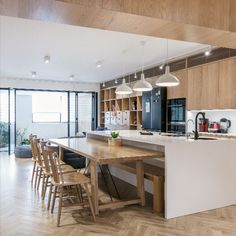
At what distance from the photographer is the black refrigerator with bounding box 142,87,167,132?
273 inches

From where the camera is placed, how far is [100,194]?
438cm

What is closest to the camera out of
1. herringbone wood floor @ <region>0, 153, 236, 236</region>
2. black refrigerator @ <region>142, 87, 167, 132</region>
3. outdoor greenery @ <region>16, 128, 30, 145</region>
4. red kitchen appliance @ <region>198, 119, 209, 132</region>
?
herringbone wood floor @ <region>0, 153, 236, 236</region>

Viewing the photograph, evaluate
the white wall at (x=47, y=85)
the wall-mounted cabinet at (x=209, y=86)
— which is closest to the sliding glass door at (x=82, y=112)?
the white wall at (x=47, y=85)

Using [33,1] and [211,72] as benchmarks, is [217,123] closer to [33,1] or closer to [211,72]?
[211,72]

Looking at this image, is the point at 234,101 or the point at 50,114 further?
the point at 50,114

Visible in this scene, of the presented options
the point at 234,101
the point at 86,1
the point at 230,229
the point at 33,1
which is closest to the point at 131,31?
the point at 86,1

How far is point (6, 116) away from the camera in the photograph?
9492 mm

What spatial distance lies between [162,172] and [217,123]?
2368 millimetres

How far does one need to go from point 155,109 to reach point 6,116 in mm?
5555

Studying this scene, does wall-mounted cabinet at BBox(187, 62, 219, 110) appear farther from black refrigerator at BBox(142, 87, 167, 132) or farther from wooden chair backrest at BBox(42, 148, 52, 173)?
wooden chair backrest at BBox(42, 148, 52, 173)

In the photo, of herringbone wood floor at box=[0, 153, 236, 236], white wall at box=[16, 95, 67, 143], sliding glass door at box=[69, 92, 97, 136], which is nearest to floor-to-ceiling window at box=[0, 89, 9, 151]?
white wall at box=[16, 95, 67, 143]

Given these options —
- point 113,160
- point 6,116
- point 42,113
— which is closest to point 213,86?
point 113,160

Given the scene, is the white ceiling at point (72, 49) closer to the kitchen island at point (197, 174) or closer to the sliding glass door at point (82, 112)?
the kitchen island at point (197, 174)

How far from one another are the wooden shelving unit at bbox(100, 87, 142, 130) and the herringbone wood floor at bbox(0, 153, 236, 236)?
5.12 meters
